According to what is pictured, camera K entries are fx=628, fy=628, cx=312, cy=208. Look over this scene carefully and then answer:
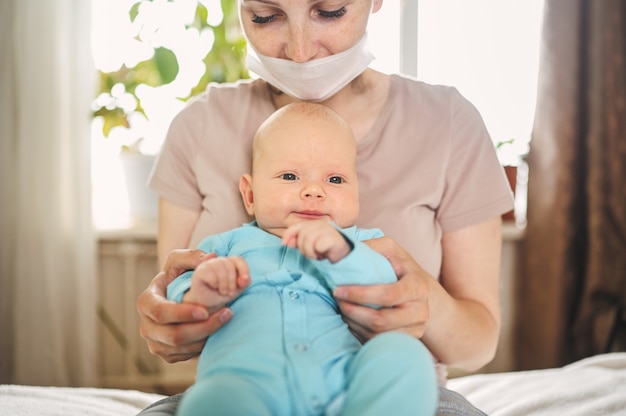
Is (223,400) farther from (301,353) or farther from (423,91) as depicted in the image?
(423,91)

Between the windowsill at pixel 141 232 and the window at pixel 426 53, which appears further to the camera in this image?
the window at pixel 426 53

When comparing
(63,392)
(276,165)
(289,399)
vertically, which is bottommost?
(63,392)

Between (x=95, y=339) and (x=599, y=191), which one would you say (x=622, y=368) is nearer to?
(x=599, y=191)

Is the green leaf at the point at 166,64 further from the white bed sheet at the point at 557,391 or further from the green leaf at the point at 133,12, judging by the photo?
the white bed sheet at the point at 557,391

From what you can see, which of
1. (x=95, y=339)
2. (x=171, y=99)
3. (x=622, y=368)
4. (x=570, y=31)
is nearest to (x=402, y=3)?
(x=570, y=31)

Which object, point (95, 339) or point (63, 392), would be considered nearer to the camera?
point (63, 392)

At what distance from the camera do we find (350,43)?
1.25 meters

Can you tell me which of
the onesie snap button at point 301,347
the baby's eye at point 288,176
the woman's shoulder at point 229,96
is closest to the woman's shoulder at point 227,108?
the woman's shoulder at point 229,96

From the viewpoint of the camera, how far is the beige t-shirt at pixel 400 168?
1.29 m

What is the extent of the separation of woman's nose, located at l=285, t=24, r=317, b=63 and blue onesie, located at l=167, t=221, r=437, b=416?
0.36 metres

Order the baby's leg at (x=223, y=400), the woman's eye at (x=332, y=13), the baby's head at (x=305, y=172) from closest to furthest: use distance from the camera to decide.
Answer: the baby's leg at (x=223, y=400)
the baby's head at (x=305, y=172)
the woman's eye at (x=332, y=13)

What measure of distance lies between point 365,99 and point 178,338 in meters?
0.69

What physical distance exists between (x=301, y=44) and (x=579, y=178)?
163 cm

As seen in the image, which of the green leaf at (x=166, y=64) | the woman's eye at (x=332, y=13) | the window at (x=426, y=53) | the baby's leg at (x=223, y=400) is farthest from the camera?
the window at (x=426, y=53)
